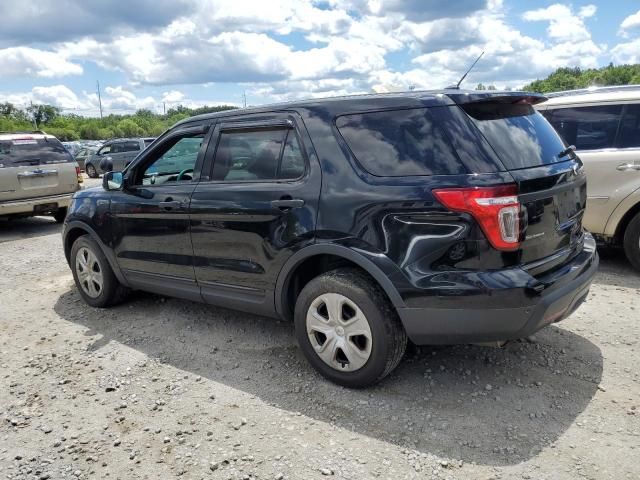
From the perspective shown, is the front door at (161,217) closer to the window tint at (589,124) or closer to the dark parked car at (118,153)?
the window tint at (589,124)

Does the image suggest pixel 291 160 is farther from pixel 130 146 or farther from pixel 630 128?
pixel 130 146

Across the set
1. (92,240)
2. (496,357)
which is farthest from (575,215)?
(92,240)

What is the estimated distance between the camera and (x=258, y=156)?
3.72m

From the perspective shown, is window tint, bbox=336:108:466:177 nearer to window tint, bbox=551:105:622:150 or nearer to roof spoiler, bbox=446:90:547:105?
roof spoiler, bbox=446:90:547:105

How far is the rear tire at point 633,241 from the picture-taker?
212 inches

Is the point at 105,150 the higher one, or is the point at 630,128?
the point at 630,128

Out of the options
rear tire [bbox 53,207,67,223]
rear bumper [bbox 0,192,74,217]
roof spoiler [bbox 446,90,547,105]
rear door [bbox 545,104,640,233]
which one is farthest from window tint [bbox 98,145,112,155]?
roof spoiler [bbox 446,90,547,105]

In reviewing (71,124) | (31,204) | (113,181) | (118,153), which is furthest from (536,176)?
(71,124)

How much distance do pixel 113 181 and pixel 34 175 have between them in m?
5.53

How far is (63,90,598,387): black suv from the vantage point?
9.30 feet

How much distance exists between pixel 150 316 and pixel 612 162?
15.8 ft

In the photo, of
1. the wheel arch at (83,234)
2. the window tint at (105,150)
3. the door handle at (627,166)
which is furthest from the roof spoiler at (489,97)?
the window tint at (105,150)

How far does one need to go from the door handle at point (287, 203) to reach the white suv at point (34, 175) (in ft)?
21.2

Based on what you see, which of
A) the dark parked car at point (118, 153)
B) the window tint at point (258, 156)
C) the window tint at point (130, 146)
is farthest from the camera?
the window tint at point (130, 146)
